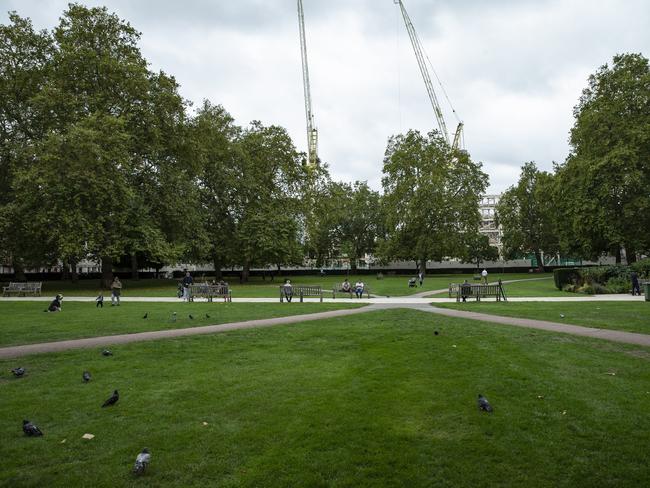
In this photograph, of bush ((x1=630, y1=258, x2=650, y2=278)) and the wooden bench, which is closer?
bush ((x1=630, y1=258, x2=650, y2=278))

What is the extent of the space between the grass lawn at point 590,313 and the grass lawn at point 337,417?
4150 millimetres

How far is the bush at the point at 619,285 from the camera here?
1065 inches

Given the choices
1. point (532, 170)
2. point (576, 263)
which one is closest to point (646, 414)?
point (532, 170)

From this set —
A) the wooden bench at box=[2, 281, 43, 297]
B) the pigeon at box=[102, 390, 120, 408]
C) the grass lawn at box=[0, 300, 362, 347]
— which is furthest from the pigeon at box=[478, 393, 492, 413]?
the wooden bench at box=[2, 281, 43, 297]

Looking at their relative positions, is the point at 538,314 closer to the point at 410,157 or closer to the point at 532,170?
the point at 410,157

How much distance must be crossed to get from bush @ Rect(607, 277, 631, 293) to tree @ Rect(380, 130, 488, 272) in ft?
83.9

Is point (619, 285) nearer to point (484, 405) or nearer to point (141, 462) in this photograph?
point (484, 405)

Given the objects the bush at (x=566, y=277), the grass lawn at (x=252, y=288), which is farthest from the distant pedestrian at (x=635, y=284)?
the bush at (x=566, y=277)

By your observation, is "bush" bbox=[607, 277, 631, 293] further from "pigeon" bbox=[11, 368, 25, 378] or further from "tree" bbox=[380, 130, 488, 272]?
"pigeon" bbox=[11, 368, 25, 378]

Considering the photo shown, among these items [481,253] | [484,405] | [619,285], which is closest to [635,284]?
[619,285]

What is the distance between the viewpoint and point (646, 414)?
5773 millimetres

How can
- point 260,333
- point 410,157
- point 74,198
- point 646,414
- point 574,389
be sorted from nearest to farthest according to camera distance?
point 646,414 → point 574,389 → point 260,333 → point 74,198 → point 410,157

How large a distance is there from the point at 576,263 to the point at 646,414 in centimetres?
9063

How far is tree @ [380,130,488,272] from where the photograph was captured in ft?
178
